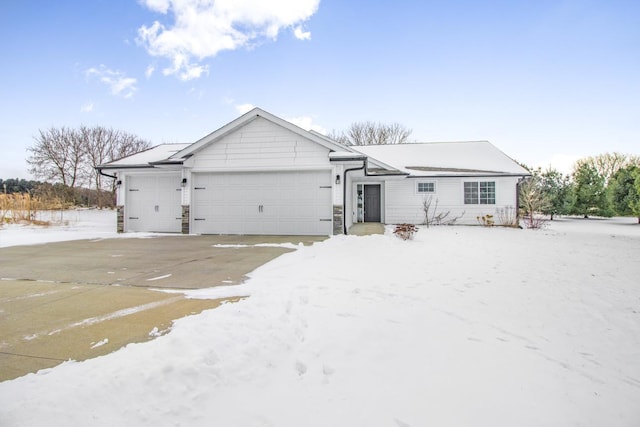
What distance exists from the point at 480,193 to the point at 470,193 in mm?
477

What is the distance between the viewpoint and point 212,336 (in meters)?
2.53

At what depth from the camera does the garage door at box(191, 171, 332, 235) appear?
35.2 feet

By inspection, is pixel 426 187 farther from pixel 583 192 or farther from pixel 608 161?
pixel 608 161

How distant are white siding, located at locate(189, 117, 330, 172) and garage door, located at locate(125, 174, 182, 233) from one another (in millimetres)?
2081

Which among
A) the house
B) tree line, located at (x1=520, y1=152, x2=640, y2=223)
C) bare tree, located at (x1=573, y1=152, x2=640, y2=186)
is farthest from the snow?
bare tree, located at (x1=573, y1=152, x2=640, y2=186)

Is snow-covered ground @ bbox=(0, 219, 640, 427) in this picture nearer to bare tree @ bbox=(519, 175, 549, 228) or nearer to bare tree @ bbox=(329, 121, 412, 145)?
bare tree @ bbox=(519, 175, 549, 228)

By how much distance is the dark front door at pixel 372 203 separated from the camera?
53.2ft

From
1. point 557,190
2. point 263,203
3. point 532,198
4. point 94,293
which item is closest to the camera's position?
point 94,293

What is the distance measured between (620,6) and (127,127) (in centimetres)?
3689

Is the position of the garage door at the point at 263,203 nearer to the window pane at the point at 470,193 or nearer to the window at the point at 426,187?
the window at the point at 426,187

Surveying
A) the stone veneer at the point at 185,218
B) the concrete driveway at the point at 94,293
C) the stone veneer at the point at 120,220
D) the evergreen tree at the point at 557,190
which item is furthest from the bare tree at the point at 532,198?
the stone veneer at the point at 120,220

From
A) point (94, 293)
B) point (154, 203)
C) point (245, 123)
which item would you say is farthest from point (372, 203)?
point (94, 293)

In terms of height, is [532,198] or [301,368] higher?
[532,198]

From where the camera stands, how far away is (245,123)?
1077 centimetres
